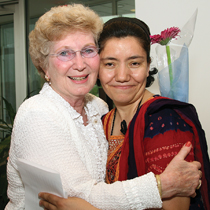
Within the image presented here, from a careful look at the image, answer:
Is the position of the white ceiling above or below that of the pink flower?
above

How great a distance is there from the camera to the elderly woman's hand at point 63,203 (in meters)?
1.00

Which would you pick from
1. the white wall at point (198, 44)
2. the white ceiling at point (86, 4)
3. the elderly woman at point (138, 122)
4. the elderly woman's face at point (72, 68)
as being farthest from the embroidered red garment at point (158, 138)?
the white ceiling at point (86, 4)

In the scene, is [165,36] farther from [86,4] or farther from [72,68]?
[86,4]

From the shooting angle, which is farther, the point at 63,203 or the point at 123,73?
the point at 123,73

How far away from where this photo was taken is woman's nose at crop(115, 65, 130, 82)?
51.3 inches

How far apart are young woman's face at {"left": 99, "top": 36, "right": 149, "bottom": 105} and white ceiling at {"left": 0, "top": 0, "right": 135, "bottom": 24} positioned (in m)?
2.36

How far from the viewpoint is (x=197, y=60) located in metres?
1.93

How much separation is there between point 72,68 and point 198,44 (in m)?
1.16

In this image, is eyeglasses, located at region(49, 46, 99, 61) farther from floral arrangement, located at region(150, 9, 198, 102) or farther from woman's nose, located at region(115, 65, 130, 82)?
floral arrangement, located at region(150, 9, 198, 102)

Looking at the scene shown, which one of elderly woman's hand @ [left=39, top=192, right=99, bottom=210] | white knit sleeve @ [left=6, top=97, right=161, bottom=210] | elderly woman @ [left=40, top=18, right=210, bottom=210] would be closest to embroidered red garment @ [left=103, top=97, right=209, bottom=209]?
elderly woman @ [left=40, top=18, right=210, bottom=210]

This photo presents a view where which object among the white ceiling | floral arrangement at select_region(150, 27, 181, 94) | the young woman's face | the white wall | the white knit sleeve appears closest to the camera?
the white knit sleeve

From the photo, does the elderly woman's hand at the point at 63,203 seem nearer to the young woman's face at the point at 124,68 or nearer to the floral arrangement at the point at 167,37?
the young woman's face at the point at 124,68

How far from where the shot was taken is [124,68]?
1.31 metres

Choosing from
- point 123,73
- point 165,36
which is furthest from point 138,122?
point 165,36
